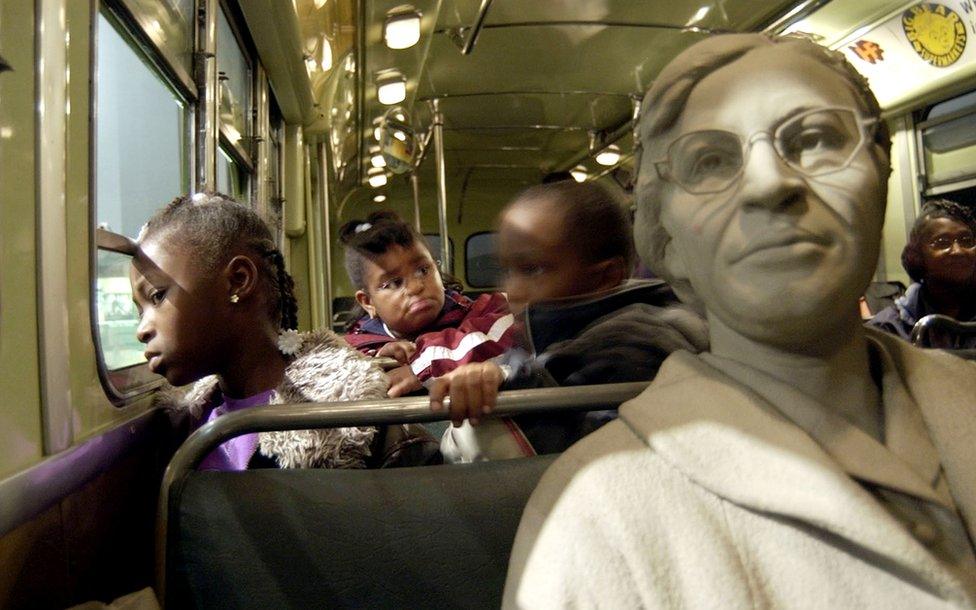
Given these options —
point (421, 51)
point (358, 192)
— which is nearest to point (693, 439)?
point (421, 51)

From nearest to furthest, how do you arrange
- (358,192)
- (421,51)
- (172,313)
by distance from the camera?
(172,313), (421,51), (358,192)

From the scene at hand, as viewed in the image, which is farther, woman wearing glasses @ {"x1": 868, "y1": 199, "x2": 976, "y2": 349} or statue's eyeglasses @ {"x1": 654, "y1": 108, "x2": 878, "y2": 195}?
woman wearing glasses @ {"x1": 868, "y1": 199, "x2": 976, "y2": 349}

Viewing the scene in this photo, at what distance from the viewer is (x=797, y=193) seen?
2.06ft

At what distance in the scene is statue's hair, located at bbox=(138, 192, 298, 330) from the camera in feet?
4.60

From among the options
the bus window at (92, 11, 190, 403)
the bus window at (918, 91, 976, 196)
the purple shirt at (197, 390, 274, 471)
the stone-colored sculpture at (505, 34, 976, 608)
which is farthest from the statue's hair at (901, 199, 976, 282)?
the bus window at (92, 11, 190, 403)

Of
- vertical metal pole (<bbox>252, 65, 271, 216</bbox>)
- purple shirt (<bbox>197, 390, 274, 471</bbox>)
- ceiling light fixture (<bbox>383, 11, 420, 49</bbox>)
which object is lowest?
purple shirt (<bbox>197, 390, 274, 471</bbox>)

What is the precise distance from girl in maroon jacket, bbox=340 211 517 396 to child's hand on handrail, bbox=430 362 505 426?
90cm

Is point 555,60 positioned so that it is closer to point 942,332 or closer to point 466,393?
point 942,332

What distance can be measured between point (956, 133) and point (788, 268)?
13.0 ft

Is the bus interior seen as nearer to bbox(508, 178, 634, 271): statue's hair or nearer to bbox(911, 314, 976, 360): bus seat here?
bbox(508, 178, 634, 271): statue's hair

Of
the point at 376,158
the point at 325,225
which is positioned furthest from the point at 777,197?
the point at 376,158

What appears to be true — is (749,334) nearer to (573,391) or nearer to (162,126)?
(573,391)

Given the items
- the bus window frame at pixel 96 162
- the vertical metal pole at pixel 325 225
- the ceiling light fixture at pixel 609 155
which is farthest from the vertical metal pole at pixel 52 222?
the ceiling light fixture at pixel 609 155

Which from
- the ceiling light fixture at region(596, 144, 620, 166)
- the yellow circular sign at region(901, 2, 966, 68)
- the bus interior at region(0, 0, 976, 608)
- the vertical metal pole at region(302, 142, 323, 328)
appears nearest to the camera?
the bus interior at region(0, 0, 976, 608)
